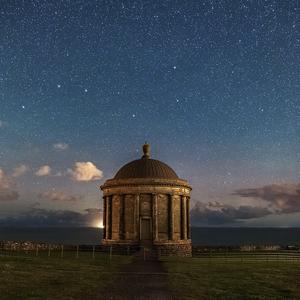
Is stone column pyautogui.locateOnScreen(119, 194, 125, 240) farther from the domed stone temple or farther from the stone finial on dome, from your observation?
the stone finial on dome

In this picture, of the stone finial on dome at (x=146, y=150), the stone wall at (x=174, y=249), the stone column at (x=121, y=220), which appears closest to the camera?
the stone wall at (x=174, y=249)

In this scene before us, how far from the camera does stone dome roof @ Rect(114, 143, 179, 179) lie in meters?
39.4

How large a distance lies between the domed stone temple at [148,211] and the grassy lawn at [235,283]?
50.1 ft

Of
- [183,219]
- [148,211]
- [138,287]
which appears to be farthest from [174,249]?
[138,287]

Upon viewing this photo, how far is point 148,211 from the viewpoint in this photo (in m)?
38.0

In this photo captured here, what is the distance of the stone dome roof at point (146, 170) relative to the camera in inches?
1551

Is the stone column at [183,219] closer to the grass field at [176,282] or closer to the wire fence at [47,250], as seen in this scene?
the wire fence at [47,250]

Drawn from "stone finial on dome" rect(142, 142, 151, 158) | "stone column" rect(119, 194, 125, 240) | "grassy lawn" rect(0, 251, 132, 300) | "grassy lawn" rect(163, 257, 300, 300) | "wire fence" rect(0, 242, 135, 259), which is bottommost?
"grassy lawn" rect(163, 257, 300, 300)

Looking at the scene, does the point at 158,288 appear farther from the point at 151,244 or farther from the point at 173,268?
the point at 151,244

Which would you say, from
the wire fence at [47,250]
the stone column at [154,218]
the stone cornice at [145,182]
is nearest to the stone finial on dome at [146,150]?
the stone cornice at [145,182]

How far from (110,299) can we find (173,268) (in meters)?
9.91

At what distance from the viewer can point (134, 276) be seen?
18.8 metres

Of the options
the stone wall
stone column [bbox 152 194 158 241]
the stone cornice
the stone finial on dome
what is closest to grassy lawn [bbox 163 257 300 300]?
the stone wall

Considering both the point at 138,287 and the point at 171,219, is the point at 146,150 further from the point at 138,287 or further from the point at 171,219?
the point at 138,287
